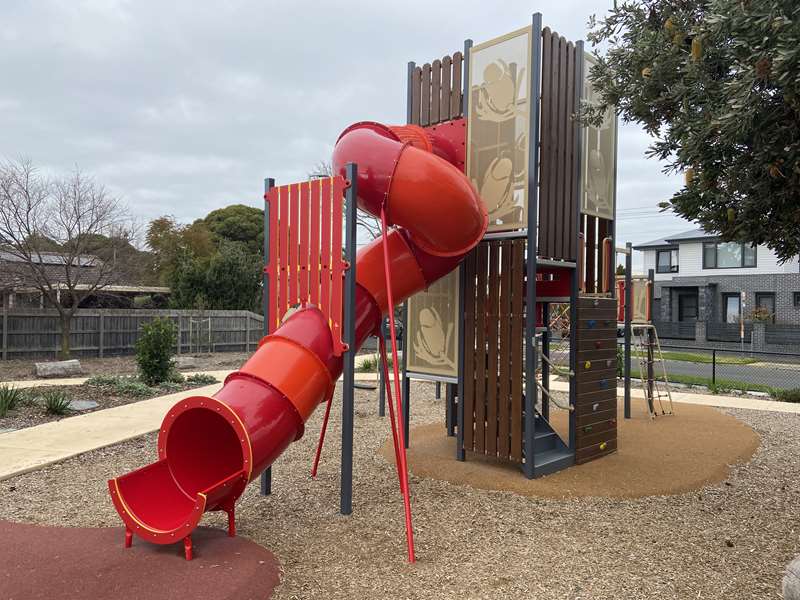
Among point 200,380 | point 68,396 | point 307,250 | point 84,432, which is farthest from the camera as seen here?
point 200,380

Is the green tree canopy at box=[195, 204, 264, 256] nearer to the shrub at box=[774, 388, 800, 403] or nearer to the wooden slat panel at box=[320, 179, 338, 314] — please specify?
the shrub at box=[774, 388, 800, 403]

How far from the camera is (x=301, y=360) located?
4762 mm

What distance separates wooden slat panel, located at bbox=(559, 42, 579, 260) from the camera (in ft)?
21.8

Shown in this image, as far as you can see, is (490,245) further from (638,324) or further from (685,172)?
(638,324)

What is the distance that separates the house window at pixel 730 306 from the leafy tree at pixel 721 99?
30.2 meters

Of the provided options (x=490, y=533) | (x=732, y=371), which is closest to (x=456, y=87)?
(x=490, y=533)

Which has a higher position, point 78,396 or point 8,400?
point 8,400

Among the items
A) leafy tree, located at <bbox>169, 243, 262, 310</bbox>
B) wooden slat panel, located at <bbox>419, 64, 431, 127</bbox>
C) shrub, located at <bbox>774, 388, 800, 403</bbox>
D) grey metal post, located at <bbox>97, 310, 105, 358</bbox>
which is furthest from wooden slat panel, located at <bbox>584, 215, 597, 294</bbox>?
leafy tree, located at <bbox>169, 243, 262, 310</bbox>

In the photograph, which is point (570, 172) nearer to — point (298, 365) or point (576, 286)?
point (576, 286)

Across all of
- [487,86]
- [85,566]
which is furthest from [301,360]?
[487,86]

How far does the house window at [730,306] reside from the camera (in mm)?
31156

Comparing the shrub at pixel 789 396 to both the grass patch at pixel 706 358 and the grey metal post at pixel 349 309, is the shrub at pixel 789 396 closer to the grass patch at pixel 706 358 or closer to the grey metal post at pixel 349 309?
the grass patch at pixel 706 358

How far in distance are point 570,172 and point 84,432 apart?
7.06 metres

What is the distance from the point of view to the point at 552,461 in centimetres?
638
